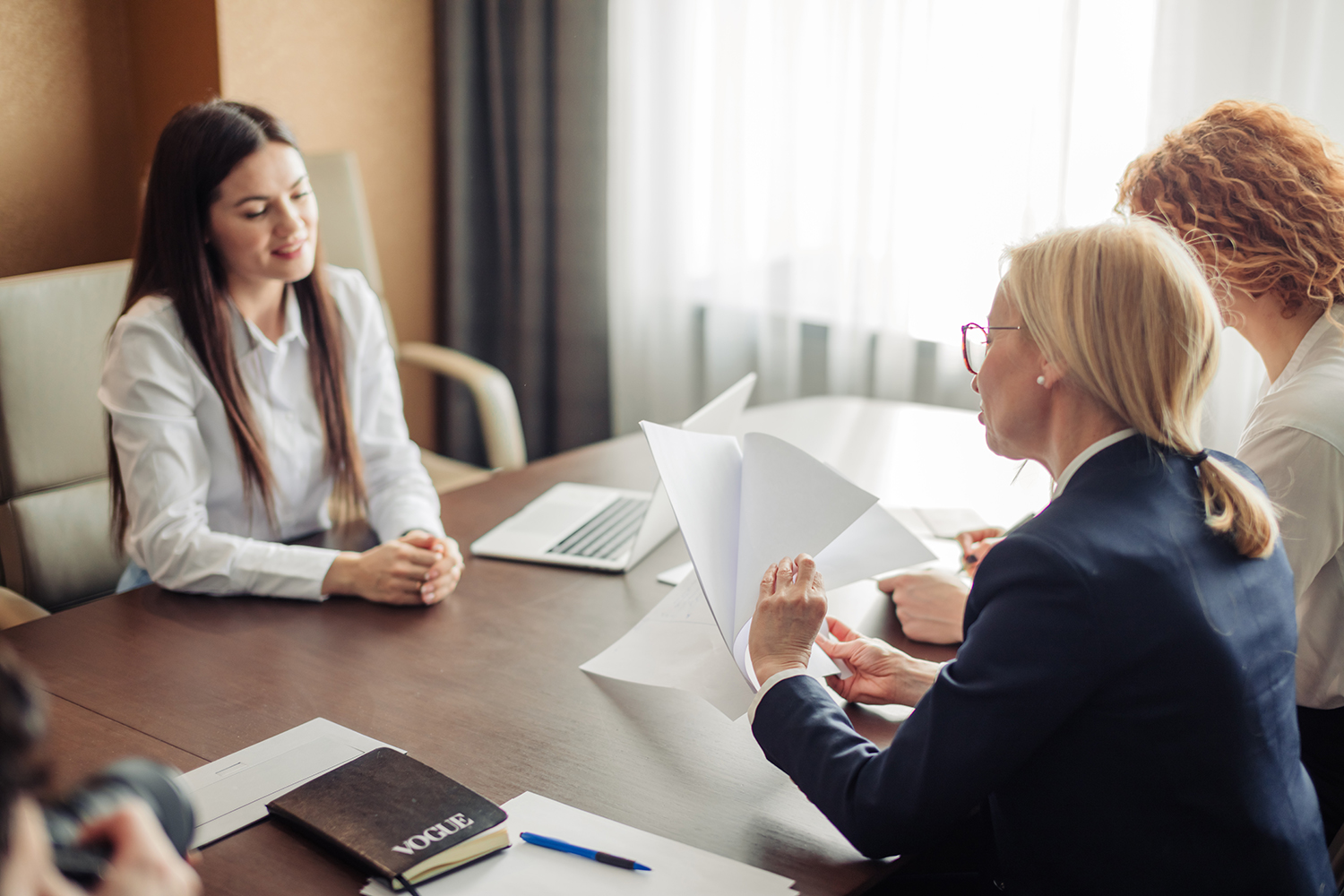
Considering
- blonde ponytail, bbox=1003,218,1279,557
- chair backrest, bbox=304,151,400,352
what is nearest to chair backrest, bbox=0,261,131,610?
chair backrest, bbox=304,151,400,352

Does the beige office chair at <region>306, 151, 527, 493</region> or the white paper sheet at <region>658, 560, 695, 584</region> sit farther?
the beige office chair at <region>306, 151, 527, 493</region>

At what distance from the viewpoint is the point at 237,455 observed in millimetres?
1664

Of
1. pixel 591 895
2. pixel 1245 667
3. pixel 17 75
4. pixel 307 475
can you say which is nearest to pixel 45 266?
pixel 17 75

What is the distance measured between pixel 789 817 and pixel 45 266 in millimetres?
2401

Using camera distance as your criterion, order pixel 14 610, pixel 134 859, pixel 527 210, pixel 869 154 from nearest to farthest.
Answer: pixel 134 859 → pixel 14 610 → pixel 869 154 → pixel 527 210

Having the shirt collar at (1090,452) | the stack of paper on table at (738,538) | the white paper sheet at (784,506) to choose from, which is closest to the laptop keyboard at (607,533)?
the stack of paper on table at (738,538)

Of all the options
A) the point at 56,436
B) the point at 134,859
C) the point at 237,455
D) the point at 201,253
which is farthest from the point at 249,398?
the point at 134,859

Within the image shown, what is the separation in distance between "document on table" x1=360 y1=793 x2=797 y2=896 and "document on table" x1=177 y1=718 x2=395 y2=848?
16cm

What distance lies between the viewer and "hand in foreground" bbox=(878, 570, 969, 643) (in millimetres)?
1307

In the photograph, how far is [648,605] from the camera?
1.41m

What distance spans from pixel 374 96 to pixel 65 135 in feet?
2.70

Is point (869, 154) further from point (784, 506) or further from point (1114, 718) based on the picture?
point (1114, 718)

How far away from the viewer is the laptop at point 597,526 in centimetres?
153

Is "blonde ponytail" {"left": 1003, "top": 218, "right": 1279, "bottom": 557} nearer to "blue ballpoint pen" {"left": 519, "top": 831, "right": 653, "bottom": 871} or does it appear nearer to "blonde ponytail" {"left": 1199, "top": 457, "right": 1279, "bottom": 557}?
"blonde ponytail" {"left": 1199, "top": 457, "right": 1279, "bottom": 557}
